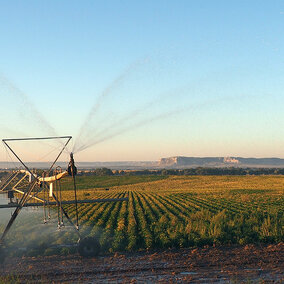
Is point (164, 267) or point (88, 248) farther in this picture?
point (88, 248)

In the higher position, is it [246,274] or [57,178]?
[57,178]

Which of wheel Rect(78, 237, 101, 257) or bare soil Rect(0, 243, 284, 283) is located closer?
bare soil Rect(0, 243, 284, 283)

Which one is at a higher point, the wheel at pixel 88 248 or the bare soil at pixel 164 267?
the wheel at pixel 88 248

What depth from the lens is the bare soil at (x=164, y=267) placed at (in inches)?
520

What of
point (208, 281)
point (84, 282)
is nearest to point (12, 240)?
point (84, 282)

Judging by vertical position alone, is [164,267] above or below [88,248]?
below

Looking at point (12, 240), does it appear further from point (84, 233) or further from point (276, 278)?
point (276, 278)

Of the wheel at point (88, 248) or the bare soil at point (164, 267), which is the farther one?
the wheel at point (88, 248)

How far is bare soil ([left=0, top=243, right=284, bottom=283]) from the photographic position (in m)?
13.2

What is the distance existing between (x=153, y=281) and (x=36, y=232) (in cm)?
1300

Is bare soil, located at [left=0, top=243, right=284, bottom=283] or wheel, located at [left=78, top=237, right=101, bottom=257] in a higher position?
wheel, located at [left=78, top=237, right=101, bottom=257]

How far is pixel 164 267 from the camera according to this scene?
14.6 metres

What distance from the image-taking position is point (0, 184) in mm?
21562

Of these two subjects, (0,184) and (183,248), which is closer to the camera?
(183,248)
